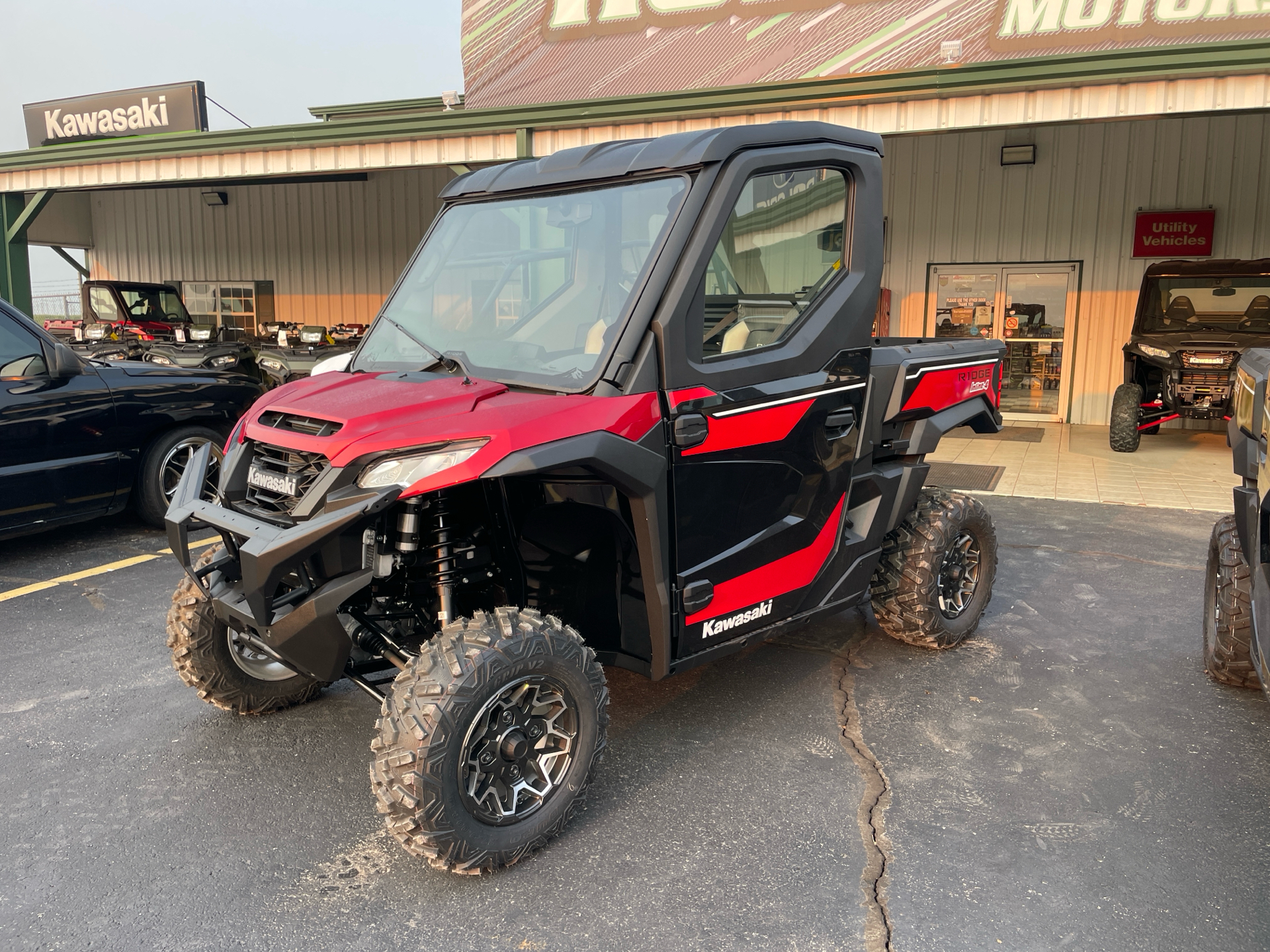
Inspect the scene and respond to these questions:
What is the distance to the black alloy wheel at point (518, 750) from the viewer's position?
107 inches

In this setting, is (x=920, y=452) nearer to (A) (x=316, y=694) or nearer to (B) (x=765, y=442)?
(B) (x=765, y=442)

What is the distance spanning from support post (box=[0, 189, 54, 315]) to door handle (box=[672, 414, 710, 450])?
14.6 metres

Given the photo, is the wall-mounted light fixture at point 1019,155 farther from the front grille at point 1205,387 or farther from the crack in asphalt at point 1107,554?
the crack in asphalt at point 1107,554

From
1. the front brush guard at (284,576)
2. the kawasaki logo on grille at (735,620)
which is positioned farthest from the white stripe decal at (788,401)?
the front brush guard at (284,576)

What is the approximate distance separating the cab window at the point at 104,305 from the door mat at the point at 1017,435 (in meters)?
13.9

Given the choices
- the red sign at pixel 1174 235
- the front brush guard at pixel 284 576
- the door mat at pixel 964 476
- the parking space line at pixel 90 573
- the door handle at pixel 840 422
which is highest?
the red sign at pixel 1174 235

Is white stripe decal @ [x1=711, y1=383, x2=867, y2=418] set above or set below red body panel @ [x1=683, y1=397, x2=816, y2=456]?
above

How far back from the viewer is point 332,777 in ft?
10.9

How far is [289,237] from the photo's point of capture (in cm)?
1989

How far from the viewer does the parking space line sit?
536 cm

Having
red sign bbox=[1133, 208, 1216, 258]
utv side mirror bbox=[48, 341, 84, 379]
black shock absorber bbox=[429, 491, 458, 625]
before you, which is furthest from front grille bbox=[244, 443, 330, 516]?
red sign bbox=[1133, 208, 1216, 258]

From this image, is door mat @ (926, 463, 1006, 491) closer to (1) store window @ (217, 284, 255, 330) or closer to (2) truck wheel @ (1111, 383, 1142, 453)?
(2) truck wheel @ (1111, 383, 1142, 453)

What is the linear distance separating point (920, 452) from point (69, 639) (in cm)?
413

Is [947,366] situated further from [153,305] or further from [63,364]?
[153,305]
